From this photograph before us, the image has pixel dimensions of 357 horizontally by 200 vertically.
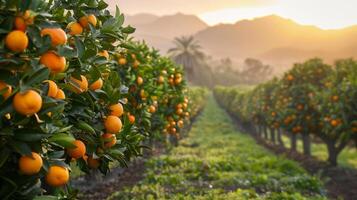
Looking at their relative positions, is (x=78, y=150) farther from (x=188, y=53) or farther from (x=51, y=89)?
(x=188, y=53)

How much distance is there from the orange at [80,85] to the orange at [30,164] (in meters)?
0.80

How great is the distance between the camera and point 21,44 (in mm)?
2674

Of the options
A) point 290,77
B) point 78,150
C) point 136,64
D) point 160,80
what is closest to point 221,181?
point 160,80

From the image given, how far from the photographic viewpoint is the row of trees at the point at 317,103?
41.0 ft

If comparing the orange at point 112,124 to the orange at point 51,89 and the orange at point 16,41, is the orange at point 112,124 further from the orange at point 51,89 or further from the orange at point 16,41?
the orange at point 16,41

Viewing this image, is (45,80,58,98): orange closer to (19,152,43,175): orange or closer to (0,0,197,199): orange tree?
(0,0,197,199): orange tree

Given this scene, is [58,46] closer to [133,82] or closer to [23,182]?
[23,182]

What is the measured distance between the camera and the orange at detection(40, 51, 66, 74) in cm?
289

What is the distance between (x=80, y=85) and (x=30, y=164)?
3.17ft

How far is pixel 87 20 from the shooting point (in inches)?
155

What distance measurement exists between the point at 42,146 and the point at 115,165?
376 inches

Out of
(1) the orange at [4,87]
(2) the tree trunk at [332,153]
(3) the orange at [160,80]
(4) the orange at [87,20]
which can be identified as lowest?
(2) the tree trunk at [332,153]

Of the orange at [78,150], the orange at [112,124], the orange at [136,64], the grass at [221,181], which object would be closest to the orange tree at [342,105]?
the grass at [221,181]

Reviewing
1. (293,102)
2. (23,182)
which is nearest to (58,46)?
(23,182)
